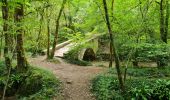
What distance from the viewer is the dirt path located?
13.3 m

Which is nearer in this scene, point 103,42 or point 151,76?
point 151,76

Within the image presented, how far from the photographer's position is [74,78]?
1553cm

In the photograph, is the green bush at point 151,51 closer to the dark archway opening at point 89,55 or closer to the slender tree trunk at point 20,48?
the slender tree trunk at point 20,48

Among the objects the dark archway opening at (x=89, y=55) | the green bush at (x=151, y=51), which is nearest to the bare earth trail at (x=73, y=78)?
the green bush at (x=151, y=51)

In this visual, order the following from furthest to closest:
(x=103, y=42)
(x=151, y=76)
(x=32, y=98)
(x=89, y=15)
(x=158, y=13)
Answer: (x=103, y=42)
(x=89, y=15)
(x=158, y=13)
(x=151, y=76)
(x=32, y=98)

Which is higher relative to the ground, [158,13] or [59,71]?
[158,13]

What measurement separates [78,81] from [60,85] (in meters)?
1.13

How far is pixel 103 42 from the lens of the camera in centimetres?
2741

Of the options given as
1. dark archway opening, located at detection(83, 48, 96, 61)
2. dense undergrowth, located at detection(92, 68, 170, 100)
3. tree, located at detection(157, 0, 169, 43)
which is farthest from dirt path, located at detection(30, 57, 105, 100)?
tree, located at detection(157, 0, 169, 43)

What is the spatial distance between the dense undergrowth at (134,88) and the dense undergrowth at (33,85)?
210 centimetres

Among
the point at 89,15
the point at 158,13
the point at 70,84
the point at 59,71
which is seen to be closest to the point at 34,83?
the point at 70,84

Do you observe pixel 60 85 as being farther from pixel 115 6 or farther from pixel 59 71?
pixel 115 6

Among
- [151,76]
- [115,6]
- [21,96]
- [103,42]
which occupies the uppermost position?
[115,6]

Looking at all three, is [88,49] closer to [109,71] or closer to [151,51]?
[109,71]
